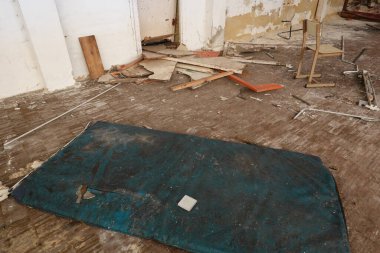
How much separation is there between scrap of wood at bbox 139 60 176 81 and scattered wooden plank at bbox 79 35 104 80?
867 mm

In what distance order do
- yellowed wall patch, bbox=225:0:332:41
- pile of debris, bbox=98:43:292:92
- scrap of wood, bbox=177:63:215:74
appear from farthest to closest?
yellowed wall patch, bbox=225:0:332:41 → scrap of wood, bbox=177:63:215:74 → pile of debris, bbox=98:43:292:92

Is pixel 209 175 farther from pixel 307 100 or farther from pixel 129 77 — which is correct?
pixel 129 77

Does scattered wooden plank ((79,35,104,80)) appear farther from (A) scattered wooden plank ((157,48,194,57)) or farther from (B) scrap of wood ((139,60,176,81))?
(A) scattered wooden plank ((157,48,194,57))

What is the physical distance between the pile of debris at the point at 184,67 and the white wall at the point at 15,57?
3.65 feet

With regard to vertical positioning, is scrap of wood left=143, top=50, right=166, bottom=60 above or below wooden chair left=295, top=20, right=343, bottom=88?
below

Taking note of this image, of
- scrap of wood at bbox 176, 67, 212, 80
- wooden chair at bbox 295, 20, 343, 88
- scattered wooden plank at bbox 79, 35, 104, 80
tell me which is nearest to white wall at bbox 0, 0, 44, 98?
scattered wooden plank at bbox 79, 35, 104, 80

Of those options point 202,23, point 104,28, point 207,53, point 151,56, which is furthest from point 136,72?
point 202,23

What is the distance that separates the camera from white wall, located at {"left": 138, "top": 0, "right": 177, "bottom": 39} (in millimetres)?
5801

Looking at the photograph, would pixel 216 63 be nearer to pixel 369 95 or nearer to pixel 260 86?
pixel 260 86

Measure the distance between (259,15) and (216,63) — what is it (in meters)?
3.46

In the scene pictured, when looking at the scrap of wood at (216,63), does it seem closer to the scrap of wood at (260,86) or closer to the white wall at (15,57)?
the scrap of wood at (260,86)

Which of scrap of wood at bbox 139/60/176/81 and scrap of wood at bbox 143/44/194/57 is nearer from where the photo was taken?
scrap of wood at bbox 139/60/176/81

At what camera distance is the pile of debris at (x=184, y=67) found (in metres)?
4.96

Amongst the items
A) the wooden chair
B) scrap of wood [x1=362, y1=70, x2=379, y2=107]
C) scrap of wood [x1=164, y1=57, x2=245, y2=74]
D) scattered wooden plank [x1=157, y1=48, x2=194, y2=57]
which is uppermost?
the wooden chair
